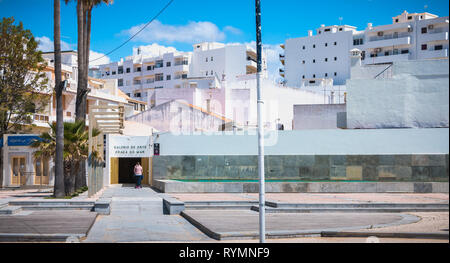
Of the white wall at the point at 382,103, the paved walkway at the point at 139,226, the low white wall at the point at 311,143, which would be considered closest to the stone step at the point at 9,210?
the paved walkway at the point at 139,226

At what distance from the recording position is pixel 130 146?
35.4 meters

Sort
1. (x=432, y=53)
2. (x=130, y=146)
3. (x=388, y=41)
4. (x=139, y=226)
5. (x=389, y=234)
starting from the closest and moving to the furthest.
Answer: (x=389, y=234)
(x=139, y=226)
(x=130, y=146)
(x=432, y=53)
(x=388, y=41)

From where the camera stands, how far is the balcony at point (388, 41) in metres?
78.7

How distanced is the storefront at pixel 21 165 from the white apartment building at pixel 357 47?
159 ft

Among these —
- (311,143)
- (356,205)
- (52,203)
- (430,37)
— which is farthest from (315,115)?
(430,37)

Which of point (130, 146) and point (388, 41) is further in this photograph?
point (388, 41)

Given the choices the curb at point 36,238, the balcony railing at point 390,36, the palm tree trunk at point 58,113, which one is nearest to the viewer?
the curb at point 36,238

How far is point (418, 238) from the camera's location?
468 inches

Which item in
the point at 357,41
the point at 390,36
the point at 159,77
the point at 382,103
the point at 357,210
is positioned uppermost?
the point at 390,36

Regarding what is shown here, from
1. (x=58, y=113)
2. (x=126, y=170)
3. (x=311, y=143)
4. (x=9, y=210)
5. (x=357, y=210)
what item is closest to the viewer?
(x=9, y=210)

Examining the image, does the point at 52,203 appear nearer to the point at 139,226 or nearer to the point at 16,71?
the point at 139,226

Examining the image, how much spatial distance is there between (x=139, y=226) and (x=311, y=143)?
1714 centimetres

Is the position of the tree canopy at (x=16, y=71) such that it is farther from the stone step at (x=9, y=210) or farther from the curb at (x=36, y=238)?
the curb at (x=36, y=238)
